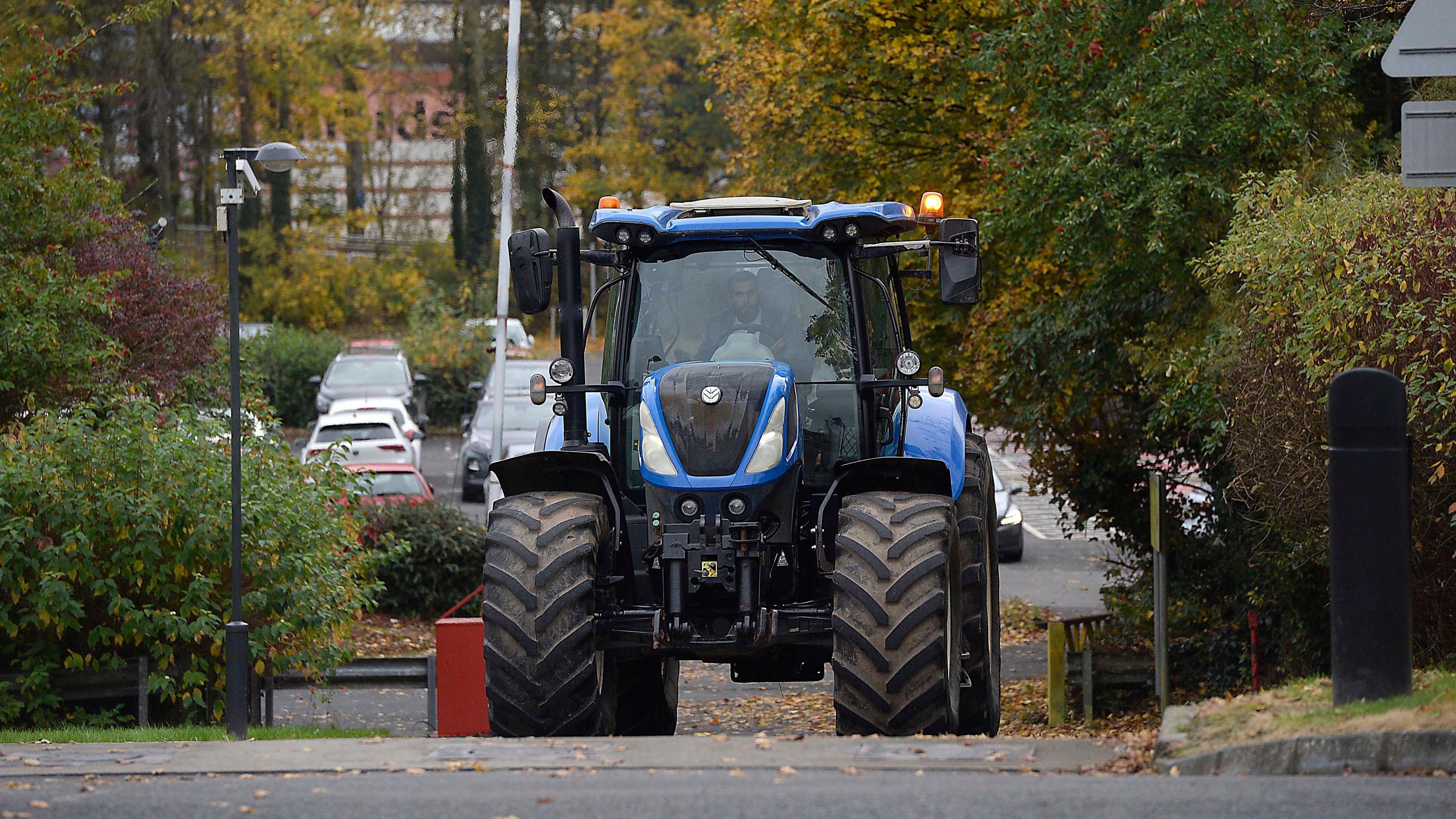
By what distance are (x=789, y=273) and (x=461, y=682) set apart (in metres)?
5.09

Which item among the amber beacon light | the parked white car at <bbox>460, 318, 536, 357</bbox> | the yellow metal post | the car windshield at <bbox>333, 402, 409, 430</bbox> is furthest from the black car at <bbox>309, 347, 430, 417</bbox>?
the amber beacon light

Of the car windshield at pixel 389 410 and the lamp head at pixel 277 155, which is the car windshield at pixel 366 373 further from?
the lamp head at pixel 277 155

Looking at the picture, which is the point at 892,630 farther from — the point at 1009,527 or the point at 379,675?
the point at 1009,527

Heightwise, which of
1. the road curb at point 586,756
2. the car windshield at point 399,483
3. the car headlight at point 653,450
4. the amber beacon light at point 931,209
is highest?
the amber beacon light at point 931,209

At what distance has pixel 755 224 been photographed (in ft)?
28.7

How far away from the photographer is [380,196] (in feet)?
196

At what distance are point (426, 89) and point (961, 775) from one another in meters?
50.9

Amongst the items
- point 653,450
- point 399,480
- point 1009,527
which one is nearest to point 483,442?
point 399,480

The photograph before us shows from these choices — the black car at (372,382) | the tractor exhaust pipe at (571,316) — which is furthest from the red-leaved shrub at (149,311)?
the black car at (372,382)

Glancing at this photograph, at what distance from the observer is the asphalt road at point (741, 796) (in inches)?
209

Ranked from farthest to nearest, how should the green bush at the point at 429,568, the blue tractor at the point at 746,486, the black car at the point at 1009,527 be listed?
the black car at the point at 1009,527
the green bush at the point at 429,568
the blue tractor at the point at 746,486

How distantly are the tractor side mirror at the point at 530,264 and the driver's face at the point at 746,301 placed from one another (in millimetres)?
988

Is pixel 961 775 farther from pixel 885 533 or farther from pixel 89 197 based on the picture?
pixel 89 197

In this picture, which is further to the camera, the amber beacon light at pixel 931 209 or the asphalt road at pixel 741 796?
the amber beacon light at pixel 931 209
